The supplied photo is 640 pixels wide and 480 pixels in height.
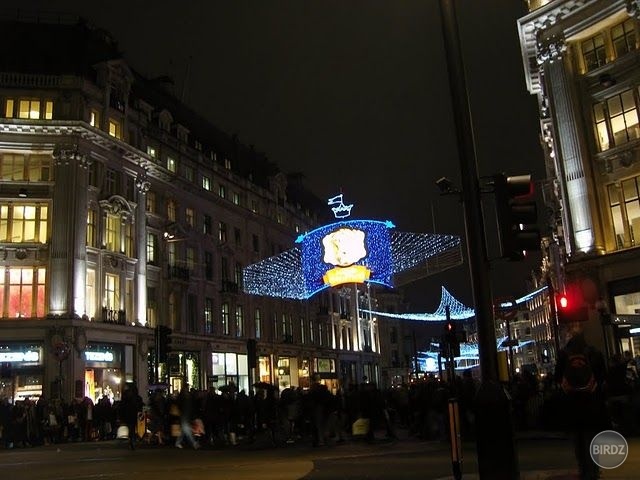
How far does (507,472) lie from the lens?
759 centimetres

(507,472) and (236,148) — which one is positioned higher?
(236,148)

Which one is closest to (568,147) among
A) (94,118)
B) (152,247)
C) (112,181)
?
(112,181)

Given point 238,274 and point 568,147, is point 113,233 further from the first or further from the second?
A: point 568,147

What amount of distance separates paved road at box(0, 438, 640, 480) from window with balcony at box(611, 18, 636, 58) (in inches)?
687

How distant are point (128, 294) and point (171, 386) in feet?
22.3

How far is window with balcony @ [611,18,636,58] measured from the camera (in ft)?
86.9

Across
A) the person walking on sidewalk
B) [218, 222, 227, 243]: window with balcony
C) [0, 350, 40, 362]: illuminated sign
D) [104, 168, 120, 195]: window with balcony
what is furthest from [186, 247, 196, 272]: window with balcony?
the person walking on sidewalk

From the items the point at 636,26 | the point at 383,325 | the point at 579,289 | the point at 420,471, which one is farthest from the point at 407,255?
the point at 383,325

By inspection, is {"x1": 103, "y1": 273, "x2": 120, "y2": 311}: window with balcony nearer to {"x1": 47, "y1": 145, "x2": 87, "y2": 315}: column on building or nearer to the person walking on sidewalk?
{"x1": 47, "y1": 145, "x2": 87, "y2": 315}: column on building

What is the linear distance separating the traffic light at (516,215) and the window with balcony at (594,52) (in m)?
22.2

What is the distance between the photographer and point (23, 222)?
35562mm

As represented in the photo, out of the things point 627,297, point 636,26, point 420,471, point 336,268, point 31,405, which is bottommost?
point 420,471

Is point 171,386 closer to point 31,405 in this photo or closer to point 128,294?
point 128,294

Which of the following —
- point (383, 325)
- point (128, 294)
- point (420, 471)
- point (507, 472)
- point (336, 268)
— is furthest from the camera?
point (383, 325)
